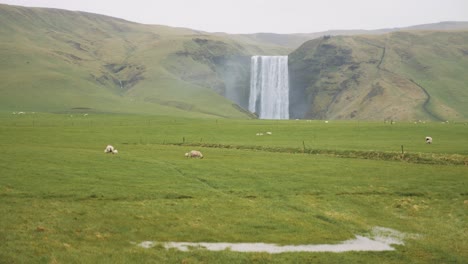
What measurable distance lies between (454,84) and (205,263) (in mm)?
189471

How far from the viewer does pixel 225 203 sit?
29.2 metres

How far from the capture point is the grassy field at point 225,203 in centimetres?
2084

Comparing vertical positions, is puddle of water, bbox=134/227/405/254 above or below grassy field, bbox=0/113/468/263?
below

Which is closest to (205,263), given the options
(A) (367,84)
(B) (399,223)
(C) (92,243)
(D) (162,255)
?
(D) (162,255)

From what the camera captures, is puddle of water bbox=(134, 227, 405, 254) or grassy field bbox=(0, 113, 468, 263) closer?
grassy field bbox=(0, 113, 468, 263)

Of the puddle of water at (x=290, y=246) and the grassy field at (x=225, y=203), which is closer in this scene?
the grassy field at (x=225, y=203)

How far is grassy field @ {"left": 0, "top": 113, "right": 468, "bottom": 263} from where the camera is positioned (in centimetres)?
2084

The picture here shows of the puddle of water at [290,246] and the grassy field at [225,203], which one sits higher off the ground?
the grassy field at [225,203]

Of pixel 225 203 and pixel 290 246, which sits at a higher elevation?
pixel 225 203

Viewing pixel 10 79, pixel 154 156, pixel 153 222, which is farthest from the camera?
pixel 10 79

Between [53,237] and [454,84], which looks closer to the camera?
[53,237]

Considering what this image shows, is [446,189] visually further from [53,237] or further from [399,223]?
[53,237]

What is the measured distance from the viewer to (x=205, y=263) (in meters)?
19.5

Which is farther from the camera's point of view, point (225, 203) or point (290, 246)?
point (225, 203)
